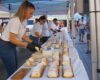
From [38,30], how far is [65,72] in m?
7.16

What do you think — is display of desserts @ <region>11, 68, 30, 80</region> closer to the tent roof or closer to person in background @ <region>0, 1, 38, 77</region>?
person in background @ <region>0, 1, 38, 77</region>

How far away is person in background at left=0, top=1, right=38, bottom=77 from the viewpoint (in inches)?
146

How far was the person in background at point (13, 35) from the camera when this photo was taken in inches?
146

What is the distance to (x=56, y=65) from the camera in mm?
3037

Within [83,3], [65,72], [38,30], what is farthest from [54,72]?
[38,30]

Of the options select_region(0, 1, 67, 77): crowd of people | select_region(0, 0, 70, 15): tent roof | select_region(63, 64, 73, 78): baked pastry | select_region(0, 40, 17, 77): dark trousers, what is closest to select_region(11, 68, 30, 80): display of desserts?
select_region(63, 64, 73, 78): baked pastry

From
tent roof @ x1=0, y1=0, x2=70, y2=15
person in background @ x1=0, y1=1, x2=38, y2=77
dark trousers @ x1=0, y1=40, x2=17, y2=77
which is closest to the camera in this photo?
person in background @ x1=0, y1=1, x2=38, y2=77

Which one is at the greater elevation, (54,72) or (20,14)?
(20,14)

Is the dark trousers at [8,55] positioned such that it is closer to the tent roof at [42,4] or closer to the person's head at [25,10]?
the person's head at [25,10]

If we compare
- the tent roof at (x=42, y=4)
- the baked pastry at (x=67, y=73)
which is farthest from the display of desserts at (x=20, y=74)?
the tent roof at (x=42, y=4)

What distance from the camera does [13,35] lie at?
12.1 ft

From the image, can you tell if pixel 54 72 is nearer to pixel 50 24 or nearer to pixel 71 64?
pixel 71 64

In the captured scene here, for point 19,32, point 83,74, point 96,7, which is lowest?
point 83,74

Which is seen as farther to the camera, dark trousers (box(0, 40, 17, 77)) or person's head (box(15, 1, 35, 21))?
dark trousers (box(0, 40, 17, 77))
